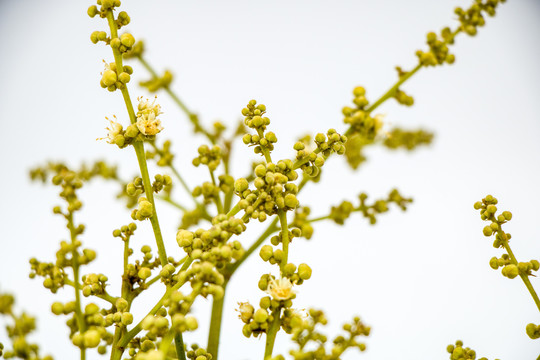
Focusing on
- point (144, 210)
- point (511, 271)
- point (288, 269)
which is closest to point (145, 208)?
point (144, 210)

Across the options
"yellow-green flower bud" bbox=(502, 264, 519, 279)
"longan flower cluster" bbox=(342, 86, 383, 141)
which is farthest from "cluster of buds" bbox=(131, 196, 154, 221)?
"yellow-green flower bud" bbox=(502, 264, 519, 279)

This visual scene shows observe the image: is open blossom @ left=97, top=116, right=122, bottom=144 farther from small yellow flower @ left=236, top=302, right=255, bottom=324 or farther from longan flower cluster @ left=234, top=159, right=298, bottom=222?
small yellow flower @ left=236, top=302, right=255, bottom=324

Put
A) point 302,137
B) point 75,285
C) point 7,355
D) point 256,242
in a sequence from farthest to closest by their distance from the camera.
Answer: point 302,137, point 256,242, point 75,285, point 7,355

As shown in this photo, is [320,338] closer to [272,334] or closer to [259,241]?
[272,334]

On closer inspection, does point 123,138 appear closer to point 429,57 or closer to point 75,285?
point 75,285

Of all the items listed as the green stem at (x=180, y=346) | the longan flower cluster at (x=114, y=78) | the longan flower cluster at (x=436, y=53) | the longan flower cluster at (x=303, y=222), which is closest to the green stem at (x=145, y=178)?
the longan flower cluster at (x=114, y=78)

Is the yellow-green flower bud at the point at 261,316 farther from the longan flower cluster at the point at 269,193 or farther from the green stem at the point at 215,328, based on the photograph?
the green stem at the point at 215,328

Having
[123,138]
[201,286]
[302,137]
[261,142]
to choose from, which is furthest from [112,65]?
[302,137]
